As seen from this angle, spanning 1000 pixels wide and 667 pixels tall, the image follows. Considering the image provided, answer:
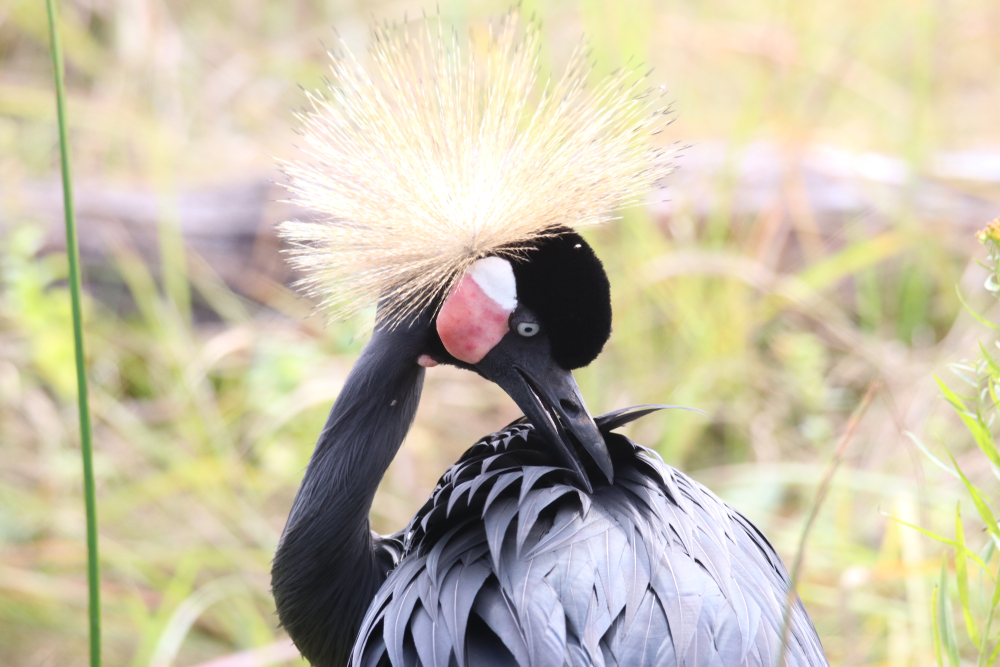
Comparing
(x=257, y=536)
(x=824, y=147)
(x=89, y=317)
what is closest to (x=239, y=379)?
(x=89, y=317)

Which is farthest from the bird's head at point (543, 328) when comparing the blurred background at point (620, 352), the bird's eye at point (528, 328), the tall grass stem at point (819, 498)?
the blurred background at point (620, 352)

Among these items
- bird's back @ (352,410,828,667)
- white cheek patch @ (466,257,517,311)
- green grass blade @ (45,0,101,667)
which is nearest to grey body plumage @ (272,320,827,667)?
bird's back @ (352,410,828,667)

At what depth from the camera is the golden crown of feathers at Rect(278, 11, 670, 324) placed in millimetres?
1049

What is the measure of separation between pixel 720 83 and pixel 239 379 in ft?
6.98

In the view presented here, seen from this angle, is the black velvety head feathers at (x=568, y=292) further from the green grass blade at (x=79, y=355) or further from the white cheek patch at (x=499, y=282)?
the green grass blade at (x=79, y=355)

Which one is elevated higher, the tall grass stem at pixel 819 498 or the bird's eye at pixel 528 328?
the bird's eye at pixel 528 328

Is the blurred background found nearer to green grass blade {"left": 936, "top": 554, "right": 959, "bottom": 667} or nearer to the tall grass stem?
green grass blade {"left": 936, "top": 554, "right": 959, "bottom": 667}

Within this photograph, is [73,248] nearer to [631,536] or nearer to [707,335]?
[631,536]

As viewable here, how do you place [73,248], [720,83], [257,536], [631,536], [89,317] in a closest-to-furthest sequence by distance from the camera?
[73,248]
[631,536]
[257,536]
[89,317]
[720,83]

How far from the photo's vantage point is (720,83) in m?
3.38

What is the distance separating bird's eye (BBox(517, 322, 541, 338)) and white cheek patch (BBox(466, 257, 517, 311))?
3 cm

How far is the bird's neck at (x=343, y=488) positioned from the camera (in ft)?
3.63

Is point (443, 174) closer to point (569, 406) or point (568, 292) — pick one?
point (568, 292)

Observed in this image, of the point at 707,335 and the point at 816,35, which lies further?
the point at 816,35
